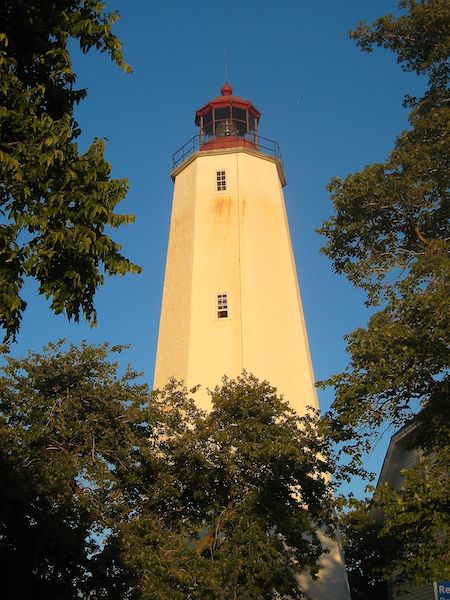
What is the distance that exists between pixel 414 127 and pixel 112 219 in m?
12.1

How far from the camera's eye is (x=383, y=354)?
1459 cm

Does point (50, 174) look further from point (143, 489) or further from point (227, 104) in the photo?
point (227, 104)

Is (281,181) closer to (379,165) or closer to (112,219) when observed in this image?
(379,165)

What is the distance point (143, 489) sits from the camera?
19.1 m

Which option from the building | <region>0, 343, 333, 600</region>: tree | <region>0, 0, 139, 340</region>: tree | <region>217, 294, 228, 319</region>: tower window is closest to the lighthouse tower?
<region>217, 294, 228, 319</region>: tower window

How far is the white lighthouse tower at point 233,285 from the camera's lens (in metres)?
27.7

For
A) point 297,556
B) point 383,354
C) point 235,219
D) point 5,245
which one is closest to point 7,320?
point 5,245

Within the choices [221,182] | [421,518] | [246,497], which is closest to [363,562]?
[246,497]

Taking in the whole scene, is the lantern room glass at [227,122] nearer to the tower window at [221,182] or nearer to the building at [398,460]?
the tower window at [221,182]

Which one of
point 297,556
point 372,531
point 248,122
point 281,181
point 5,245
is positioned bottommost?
point 5,245

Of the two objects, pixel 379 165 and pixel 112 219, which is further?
pixel 379 165

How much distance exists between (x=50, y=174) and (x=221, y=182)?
2413 centimetres

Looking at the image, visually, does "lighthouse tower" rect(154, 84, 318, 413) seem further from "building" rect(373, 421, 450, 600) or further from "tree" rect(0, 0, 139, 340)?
"tree" rect(0, 0, 139, 340)

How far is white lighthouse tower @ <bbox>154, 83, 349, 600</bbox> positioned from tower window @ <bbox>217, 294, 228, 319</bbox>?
0.04 metres
